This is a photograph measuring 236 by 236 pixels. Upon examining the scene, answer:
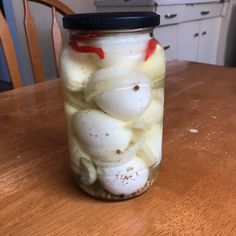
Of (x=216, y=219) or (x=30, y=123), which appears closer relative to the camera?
(x=216, y=219)

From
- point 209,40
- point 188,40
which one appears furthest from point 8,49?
point 209,40

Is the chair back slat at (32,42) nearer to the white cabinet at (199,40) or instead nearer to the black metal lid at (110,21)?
the black metal lid at (110,21)

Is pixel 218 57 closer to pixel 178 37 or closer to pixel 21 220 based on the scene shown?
pixel 178 37

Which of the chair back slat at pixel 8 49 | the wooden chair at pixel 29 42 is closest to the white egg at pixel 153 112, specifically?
the wooden chair at pixel 29 42

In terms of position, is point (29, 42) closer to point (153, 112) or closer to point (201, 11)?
point (153, 112)

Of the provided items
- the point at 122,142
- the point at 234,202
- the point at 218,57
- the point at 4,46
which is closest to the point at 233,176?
the point at 234,202

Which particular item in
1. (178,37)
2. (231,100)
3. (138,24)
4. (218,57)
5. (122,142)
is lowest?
(218,57)

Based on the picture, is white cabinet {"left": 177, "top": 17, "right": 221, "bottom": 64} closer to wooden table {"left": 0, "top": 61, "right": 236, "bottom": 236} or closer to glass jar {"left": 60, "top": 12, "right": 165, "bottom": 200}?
wooden table {"left": 0, "top": 61, "right": 236, "bottom": 236}
